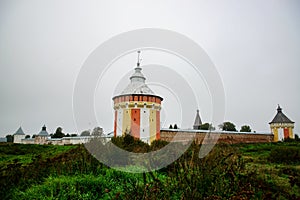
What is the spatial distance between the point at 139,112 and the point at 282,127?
2521 cm

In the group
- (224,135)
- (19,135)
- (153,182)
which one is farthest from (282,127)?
(19,135)

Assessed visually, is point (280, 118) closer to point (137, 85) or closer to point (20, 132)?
point (137, 85)

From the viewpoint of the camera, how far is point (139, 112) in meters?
22.6

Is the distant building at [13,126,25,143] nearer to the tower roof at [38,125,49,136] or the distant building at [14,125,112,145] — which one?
the distant building at [14,125,112,145]

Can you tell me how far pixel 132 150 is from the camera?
8.23 meters

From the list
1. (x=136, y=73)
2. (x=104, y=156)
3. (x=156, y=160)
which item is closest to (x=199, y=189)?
(x=156, y=160)

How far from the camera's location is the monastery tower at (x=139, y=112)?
73.2ft

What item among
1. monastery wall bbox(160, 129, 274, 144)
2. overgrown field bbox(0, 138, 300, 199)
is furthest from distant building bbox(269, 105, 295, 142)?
overgrown field bbox(0, 138, 300, 199)

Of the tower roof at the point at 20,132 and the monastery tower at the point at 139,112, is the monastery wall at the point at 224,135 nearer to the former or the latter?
the monastery tower at the point at 139,112

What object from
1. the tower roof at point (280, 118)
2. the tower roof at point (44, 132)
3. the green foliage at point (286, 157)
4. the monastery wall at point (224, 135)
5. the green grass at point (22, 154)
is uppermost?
the tower roof at point (280, 118)

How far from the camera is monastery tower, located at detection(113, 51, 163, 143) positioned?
878 inches

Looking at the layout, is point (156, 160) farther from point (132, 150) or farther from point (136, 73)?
point (136, 73)

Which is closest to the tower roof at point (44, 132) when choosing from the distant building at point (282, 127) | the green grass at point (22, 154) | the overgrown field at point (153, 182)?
the green grass at point (22, 154)

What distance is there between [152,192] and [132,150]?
16.1 ft
